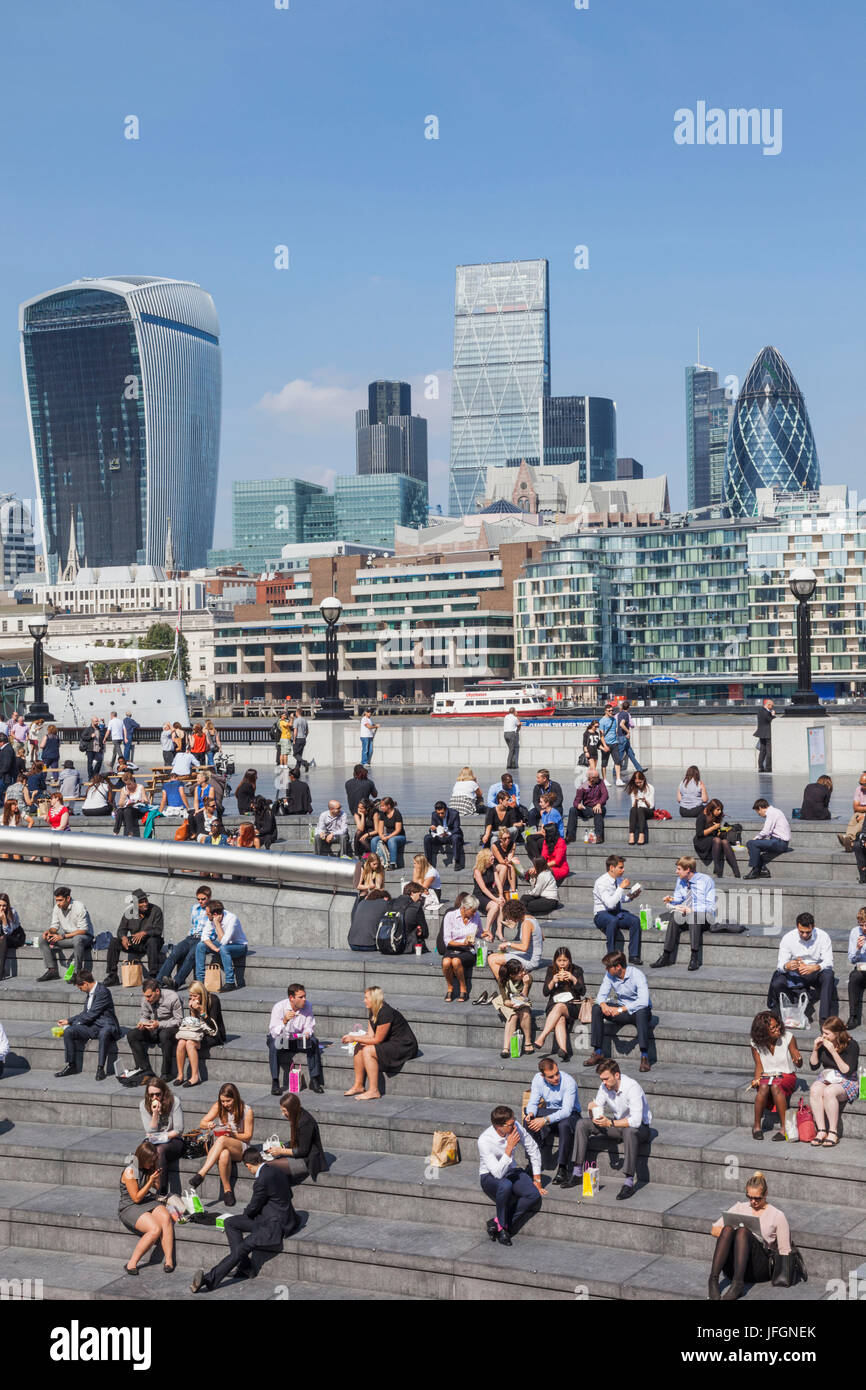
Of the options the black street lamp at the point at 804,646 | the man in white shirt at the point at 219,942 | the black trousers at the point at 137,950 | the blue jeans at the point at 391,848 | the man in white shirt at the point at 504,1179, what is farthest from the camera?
the black street lamp at the point at 804,646

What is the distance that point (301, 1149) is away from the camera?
11.7m

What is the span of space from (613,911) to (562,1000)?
1.87 metres

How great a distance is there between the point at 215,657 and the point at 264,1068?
17836 cm

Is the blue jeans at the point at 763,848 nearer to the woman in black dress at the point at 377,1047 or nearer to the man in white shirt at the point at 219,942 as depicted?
the woman in black dress at the point at 377,1047

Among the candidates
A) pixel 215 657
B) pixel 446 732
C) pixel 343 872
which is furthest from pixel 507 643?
pixel 343 872

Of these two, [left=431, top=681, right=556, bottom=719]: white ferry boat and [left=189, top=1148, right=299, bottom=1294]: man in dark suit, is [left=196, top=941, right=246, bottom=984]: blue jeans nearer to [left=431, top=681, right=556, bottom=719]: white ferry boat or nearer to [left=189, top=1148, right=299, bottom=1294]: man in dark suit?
[left=189, top=1148, right=299, bottom=1294]: man in dark suit

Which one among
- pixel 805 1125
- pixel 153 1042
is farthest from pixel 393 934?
pixel 805 1125

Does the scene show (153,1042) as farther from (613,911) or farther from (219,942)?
(613,911)

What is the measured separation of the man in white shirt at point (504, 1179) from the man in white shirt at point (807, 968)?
2.93 m

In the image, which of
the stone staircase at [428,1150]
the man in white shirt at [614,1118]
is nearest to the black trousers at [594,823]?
the stone staircase at [428,1150]

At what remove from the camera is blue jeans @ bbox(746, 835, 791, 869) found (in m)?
16.4

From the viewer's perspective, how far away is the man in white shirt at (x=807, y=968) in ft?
40.9

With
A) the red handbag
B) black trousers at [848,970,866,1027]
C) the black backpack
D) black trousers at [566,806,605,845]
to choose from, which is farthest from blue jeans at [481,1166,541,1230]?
black trousers at [566,806,605,845]
